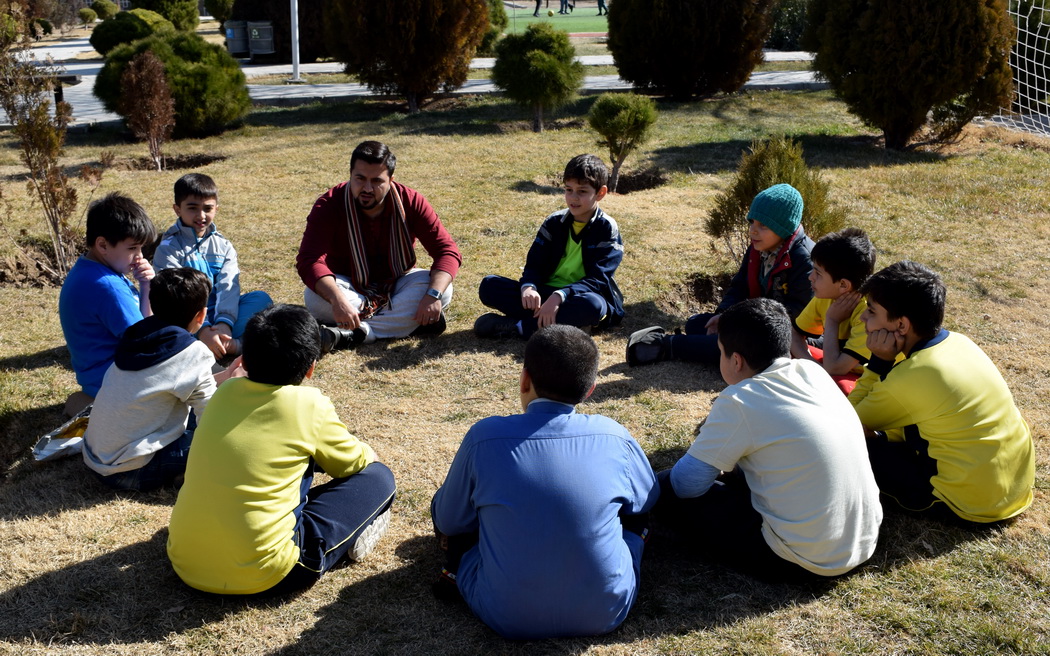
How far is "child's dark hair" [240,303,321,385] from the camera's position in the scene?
274 cm

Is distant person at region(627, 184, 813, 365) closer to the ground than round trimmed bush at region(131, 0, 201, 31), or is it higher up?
closer to the ground

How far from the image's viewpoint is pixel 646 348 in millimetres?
4816

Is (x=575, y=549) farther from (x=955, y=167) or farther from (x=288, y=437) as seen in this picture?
(x=955, y=167)

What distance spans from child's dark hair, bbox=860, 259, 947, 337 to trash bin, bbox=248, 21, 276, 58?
20006 millimetres

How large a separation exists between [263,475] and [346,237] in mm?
2744

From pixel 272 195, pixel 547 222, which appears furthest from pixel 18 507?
pixel 272 195

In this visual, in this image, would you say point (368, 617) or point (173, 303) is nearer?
point (368, 617)

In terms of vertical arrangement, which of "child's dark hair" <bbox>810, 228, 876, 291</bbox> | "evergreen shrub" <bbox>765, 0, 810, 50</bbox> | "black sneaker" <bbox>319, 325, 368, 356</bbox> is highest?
"evergreen shrub" <bbox>765, 0, 810, 50</bbox>

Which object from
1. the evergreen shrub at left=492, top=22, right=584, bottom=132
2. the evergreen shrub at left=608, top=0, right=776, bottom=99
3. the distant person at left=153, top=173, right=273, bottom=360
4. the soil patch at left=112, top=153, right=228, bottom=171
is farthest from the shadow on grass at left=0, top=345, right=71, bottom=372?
the evergreen shrub at left=608, top=0, right=776, bottom=99

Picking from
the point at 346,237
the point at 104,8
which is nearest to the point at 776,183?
the point at 346,237

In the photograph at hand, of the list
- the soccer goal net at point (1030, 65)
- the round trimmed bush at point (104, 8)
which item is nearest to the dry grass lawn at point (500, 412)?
the soccer goal net at point (1030, 65)

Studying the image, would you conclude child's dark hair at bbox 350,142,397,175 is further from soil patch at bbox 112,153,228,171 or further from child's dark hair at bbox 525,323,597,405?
soil patch at bbox 112,153,228,171

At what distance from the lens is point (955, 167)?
948cm

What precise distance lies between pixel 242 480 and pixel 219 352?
2.06 meters
